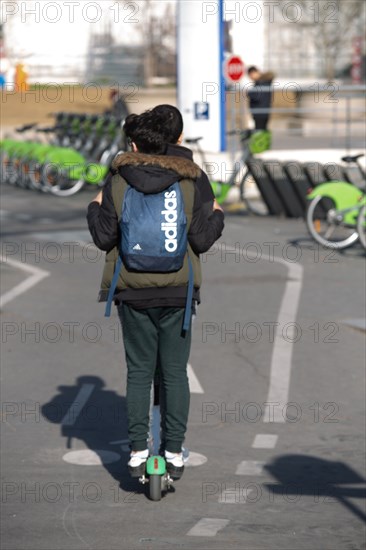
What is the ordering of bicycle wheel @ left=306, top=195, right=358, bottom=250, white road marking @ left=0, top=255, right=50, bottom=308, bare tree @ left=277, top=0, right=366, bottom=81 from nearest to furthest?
white road marking @ left=0, top=255, right=50, bottom=308, bicycle wheel @ left=306, top=195, right=358, bottom=250, bare tree @ left=277, top=0, right=366, bottom=81

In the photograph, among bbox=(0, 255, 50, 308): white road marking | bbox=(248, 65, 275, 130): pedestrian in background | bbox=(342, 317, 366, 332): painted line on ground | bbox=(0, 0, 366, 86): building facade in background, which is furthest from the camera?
bbox=(0, 0, 366, 86): building facade in background

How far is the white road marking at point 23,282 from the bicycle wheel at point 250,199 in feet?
19.0

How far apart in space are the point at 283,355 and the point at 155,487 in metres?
3.92

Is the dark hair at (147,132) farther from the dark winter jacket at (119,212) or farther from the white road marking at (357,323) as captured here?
the white road marking at (357,323)

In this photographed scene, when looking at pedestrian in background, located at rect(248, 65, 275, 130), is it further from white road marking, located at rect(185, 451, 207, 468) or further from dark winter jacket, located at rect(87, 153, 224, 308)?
dark winter jacket, located at rect(87, 153, 224, 308)

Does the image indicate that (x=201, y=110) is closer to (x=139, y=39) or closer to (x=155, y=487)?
(x=155, y=487)

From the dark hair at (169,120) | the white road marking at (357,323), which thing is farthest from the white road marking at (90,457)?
the white road marking at (357,323)

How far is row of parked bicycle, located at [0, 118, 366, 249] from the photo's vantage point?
1664 centimetres

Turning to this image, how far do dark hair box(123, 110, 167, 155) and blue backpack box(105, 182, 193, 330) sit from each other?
25 centimetres

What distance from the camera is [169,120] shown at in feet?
22.0

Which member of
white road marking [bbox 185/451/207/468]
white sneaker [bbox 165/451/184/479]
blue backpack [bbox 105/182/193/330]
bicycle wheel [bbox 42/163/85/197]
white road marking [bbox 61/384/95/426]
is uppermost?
blue backpack [bbox 105/182/193/330]

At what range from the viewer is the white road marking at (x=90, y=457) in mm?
7551

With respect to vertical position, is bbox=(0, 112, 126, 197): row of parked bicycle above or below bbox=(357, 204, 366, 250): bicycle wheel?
below

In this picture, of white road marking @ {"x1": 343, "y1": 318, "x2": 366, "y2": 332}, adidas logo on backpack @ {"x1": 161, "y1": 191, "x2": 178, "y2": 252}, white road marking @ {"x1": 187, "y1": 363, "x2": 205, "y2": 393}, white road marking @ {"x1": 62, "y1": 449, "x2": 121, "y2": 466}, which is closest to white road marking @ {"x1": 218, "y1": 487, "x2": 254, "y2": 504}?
white road marking @ {"x1": 62, "y1": 449, "x2": 121, "y2": 466}
